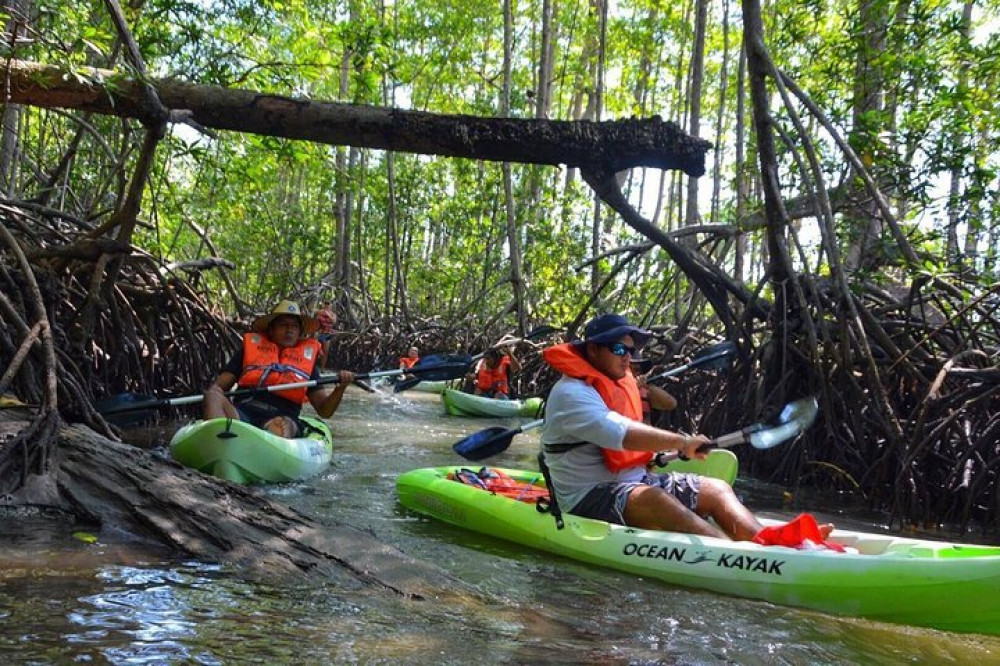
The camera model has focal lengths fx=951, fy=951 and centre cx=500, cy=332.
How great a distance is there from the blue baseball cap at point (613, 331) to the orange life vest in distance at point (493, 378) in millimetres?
7646

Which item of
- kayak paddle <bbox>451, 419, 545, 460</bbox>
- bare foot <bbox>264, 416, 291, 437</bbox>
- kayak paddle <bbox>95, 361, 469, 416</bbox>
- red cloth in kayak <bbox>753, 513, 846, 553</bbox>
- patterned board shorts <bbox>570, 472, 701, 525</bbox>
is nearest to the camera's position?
red cloth in kayak <bbox>753, 513, 846, 553</bbox>

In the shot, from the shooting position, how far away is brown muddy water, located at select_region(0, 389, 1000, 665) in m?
2.48

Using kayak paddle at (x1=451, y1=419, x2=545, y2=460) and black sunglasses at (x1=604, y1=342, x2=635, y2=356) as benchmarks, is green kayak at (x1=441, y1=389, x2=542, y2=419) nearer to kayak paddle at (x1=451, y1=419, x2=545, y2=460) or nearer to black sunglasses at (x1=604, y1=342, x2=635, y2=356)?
kayak paddle at (x1=451, y1=419, x2=545, y2=460)

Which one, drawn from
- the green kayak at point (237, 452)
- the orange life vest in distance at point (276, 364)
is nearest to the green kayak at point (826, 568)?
the green kayak at point (237, 452)

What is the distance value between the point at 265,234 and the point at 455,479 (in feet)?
52.1

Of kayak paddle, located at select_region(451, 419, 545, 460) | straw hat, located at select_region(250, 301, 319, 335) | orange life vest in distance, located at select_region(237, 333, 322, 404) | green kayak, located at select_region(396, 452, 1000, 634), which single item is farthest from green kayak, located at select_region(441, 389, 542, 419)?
green kayak, located at select_region(396, 452, 1000, 634)

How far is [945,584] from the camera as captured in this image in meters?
3.31

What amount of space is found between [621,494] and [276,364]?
120 inches

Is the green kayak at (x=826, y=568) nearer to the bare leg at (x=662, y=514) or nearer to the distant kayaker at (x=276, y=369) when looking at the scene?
the bare leg at (x=662, y=514)

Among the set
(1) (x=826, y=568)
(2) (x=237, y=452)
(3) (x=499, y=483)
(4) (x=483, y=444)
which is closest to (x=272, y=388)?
(2) (x=237, y=452)

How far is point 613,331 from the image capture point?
4020 millimetres

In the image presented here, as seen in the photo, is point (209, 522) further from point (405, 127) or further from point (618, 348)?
point (405, 127)

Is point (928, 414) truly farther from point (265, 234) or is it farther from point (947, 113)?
point (265, 234)

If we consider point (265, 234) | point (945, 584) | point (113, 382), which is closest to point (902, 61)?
point (945, 584)
